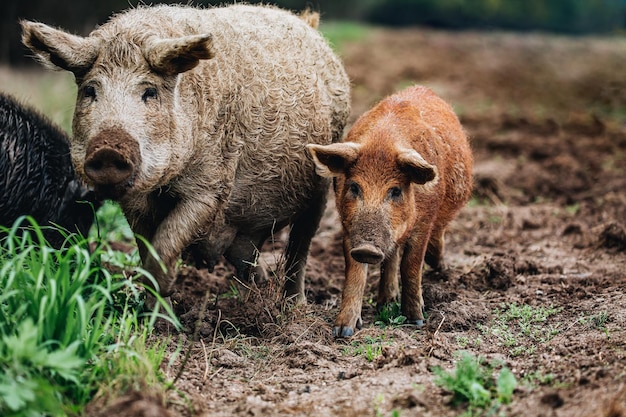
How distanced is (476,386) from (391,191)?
62.4 inches

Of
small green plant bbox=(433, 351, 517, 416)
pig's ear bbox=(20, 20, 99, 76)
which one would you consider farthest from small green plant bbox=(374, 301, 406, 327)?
pig's ear bbox=(20, 20, 99, 76)

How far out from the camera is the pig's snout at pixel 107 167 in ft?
14.4

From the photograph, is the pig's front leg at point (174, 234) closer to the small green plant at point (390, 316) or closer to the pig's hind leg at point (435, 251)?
the small green plant at point (390, 316)

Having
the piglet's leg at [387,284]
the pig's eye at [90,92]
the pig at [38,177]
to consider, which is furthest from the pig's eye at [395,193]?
the pig at [38,177]

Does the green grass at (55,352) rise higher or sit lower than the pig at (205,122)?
lower

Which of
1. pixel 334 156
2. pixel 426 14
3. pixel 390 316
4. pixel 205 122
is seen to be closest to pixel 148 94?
pixel 205 122

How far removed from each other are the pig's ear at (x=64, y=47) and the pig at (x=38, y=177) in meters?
1.09

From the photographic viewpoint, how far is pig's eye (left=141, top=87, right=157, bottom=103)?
15.6 ft

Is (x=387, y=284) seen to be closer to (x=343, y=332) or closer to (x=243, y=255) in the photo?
(x=343, y=332)

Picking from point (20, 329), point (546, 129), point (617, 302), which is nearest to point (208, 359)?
point (20, 329)

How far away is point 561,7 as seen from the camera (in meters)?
34.2

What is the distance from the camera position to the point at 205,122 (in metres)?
5.11

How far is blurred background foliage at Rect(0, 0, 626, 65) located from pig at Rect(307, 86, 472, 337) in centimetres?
1433

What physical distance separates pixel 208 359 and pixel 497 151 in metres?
7.84
